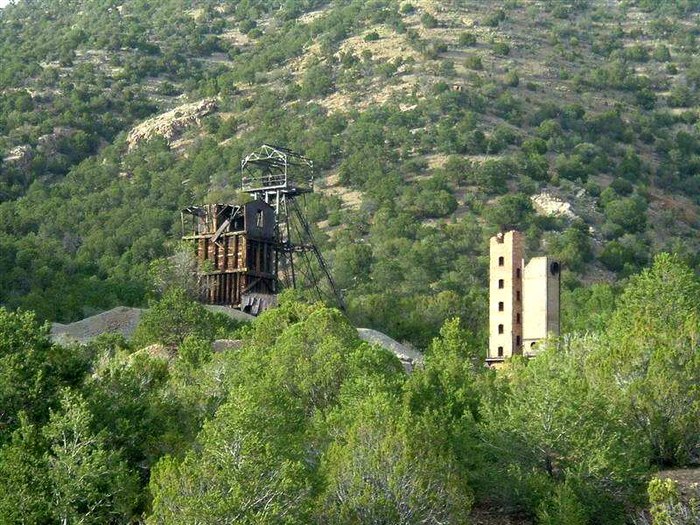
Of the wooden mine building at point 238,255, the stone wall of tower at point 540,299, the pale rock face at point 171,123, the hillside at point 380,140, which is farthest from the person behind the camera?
the pale rock face at point 171,123

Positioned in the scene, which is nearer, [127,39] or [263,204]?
[263,204]

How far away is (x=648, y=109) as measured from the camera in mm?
144750

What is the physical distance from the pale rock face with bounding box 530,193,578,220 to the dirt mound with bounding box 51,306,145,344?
4285cm

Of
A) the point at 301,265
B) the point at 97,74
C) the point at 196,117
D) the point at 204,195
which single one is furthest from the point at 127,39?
the point at 301,265

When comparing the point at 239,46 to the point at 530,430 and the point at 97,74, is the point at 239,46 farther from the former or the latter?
the point at 530,430

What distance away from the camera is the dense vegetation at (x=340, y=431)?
35750 mm

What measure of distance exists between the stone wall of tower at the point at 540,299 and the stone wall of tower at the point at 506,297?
493 mm

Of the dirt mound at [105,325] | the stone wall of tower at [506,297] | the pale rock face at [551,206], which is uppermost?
the stone wall of tower at [506,297]

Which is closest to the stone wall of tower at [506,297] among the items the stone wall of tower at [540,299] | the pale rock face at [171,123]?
the stone wall of tower at [540,299]

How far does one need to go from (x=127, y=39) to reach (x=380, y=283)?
73.2m

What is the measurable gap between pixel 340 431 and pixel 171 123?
103922mm

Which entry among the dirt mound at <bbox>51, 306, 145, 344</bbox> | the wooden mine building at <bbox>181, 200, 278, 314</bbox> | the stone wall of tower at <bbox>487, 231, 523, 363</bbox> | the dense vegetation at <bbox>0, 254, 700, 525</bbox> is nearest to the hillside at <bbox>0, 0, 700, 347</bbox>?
the stone wall of tower at <bbox>487, 231, 523, 363</bbox>

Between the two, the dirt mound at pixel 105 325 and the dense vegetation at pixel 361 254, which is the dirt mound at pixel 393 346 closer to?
the dense vegetation at pixel 361 254

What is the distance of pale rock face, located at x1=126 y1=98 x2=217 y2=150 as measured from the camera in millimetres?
140250
